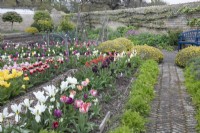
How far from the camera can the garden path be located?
188 inches

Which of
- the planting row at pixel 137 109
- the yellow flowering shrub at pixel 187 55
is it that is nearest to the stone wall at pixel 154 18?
the yellow flowering shrub at pixel 187 55

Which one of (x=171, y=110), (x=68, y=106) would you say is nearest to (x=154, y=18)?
(x=171, y=110)

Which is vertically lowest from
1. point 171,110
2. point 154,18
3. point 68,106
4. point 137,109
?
point 171,110

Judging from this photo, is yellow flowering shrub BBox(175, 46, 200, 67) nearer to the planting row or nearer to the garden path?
the garden path

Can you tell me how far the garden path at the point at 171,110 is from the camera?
4773 millimetres

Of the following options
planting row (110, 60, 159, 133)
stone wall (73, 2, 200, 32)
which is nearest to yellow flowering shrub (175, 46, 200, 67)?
planting row (110, 60, 159, 133)

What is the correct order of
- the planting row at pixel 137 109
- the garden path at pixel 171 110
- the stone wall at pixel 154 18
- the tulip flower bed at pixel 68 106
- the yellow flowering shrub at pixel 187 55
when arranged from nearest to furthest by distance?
the tulip flower bed at pixel 68 106
the planting row at pixel 137 109
the garden path at pixel 171 110
the yellow flowering shrub at pixel 187 55
the stone wall at pixel 154 18

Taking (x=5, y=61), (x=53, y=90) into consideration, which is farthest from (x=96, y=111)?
(x=5, y=61)

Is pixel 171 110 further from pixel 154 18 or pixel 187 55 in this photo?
pixel 154 18

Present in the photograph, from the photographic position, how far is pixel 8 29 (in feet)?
102

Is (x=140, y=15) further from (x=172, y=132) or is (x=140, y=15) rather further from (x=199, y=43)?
(x=172, y=132)

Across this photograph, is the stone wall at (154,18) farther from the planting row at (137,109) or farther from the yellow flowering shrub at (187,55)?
the planting row at (137,109)

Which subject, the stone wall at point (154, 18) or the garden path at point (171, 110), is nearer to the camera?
the garden path at point (171, 110)

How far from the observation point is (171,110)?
5633mm
